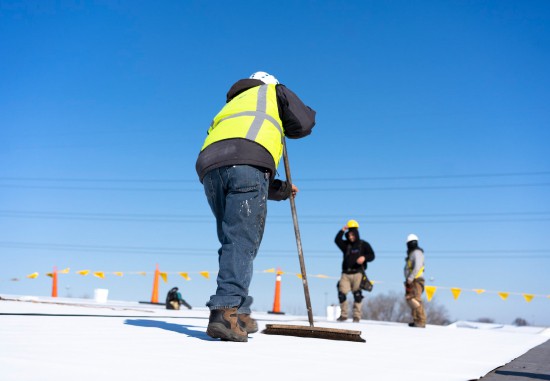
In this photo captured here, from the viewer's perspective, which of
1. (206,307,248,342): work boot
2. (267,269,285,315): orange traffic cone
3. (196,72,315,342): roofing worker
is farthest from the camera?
(267,269,285,315): orange traffic cone

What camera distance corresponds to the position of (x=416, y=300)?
9492mm

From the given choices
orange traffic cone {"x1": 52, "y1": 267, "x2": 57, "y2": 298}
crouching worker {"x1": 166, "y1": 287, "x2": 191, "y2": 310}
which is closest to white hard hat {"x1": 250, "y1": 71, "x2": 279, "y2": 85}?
crouching worker {"x1": 166, "y1": 287, "x2": 191, "y2": 310}

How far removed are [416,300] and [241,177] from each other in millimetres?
6796

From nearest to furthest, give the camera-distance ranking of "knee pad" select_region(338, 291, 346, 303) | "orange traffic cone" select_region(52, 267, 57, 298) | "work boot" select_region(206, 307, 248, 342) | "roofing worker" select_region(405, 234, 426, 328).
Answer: "work boot" select_region(206, 307, 248, 342), "roofing worker" select_region(405, 234, 426, 328), "knee pad" select_region(338, 291, 346, 303), "orange traffic cone" select_region(52, 267, 57, 298)

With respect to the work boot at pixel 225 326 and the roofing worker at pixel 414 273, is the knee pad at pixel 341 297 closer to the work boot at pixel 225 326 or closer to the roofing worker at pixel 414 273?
the roofing worker at pixel 414 273

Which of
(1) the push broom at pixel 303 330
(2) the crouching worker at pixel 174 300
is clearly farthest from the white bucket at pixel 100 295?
(1) the push broom at pixel 303 330

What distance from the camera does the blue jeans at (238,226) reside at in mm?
3348

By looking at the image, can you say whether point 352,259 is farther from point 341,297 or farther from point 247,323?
point 247,323

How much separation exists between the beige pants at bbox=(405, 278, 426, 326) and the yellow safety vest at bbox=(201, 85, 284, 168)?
20.7 ft

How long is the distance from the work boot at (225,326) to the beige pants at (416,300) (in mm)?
6528

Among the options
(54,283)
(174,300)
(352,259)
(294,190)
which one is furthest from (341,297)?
(54,283)

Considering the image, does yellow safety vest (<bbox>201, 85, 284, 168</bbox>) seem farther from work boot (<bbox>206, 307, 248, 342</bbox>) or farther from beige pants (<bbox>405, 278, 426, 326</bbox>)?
beige pants (<bbox>405, 278, 426, 326</bbox>)

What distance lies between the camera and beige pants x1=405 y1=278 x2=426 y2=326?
9.22 m

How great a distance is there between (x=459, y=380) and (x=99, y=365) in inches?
46.2
